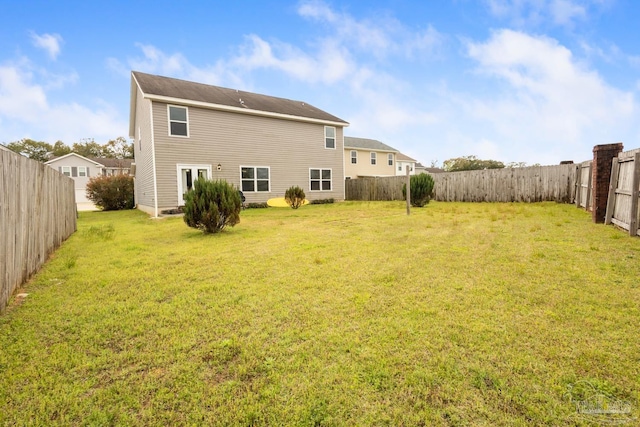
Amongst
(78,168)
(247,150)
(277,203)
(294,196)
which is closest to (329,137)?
(247,150)

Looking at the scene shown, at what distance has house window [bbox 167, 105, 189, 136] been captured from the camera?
1372 cm

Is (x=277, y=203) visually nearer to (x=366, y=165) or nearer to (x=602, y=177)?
(x=602, y=177)

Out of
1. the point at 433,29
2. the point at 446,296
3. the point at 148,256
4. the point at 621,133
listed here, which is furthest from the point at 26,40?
the point at 621,133

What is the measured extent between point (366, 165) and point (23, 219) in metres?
28.3

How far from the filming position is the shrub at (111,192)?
18.1 meters

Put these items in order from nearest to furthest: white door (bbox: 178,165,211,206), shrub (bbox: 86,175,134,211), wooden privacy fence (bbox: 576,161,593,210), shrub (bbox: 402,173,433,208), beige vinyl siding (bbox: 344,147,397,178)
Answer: wooden privacy fence (bbox: 576,161,593,210) < shrub (bbox: 402,173,433,208) < white door (bbox: 178,165,211,206) < shrub (bbox: 86,175,134,211) < beige vinyl siding (bbox: 344,147,397,178)

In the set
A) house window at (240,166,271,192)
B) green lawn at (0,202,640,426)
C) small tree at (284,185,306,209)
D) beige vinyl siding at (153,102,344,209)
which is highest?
beige vinyl siding at (153,102,344,209)

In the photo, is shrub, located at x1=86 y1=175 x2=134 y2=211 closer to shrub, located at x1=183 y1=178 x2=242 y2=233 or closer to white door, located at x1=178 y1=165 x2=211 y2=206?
white door, located at x1=178 y1=165 x2=211 y2=206

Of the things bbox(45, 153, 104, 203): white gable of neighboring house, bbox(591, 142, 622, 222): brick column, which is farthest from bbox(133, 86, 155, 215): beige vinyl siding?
bbox(45, 153, 104, 203): white gable of neighboring house

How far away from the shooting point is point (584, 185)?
10.2 m

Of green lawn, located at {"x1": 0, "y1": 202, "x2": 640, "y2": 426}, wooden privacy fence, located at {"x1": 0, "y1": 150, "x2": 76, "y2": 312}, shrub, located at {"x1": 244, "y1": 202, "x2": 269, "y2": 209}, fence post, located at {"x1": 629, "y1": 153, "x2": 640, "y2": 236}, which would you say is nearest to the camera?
green lawn, located at {"x1": 0, "y1": 202, "x2": 640, "y2": 426}

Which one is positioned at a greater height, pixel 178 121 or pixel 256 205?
pixel 178 121

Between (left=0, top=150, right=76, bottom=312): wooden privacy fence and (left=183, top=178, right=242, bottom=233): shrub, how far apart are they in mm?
2479

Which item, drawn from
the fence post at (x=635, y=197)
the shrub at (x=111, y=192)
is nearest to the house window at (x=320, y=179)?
the shrub at (x=111, y=192)
